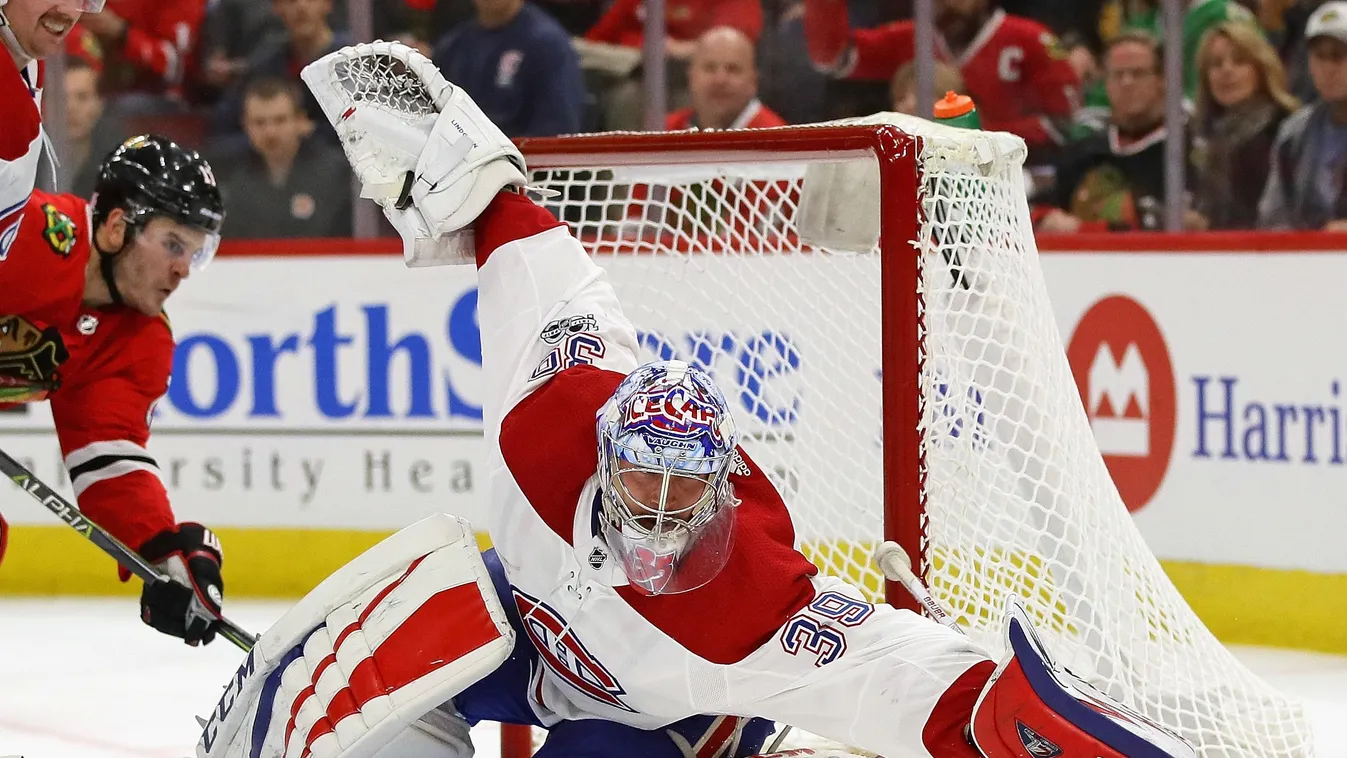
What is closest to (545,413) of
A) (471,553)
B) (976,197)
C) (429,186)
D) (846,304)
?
(471,553)

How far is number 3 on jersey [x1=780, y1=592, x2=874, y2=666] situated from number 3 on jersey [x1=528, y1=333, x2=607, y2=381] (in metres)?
0.50

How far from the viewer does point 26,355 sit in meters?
2.79

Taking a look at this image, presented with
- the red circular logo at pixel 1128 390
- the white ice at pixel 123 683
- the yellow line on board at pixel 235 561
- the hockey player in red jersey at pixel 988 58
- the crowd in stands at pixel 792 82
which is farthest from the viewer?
the yellow line on board at pixel 235 561

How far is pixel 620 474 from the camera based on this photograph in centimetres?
189

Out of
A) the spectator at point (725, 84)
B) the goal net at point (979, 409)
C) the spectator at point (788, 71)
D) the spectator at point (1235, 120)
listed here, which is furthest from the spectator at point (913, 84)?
the goal net at point (979, 409)

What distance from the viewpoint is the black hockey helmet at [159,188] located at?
278cm

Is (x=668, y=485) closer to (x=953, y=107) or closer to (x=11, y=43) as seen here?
(x=953, y=107)

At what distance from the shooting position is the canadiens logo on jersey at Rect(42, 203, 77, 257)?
108 inches

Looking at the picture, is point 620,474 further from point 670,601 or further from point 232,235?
point 232,235

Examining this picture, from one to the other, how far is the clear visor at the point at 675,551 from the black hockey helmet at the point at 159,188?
1211 mm

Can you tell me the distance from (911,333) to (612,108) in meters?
2.08

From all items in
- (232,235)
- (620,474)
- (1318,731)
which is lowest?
(1318,731)

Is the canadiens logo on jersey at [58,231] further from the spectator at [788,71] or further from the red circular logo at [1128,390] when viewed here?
the red circular logo at [1128,390]

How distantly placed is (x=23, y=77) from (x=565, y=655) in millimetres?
1131
